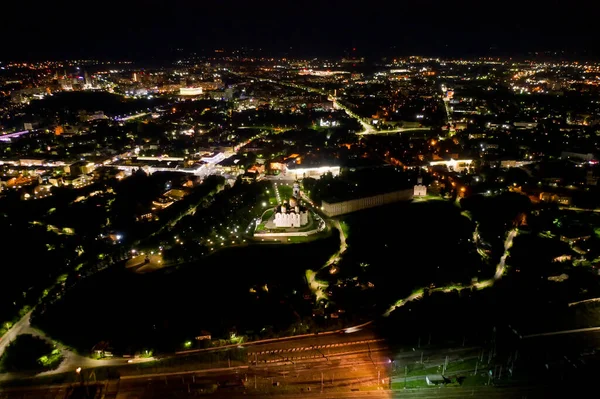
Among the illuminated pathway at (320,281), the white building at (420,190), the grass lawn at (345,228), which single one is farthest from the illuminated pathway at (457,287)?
the white building at (420,190)

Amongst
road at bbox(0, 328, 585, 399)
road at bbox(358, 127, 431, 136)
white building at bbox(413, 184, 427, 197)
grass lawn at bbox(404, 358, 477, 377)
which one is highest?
road at bbox(0, 328, 585, 399)

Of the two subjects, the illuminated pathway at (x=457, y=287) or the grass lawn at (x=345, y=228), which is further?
the grass lawn at (x=345, y=228)

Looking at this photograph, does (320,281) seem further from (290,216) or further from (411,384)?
(411,384)

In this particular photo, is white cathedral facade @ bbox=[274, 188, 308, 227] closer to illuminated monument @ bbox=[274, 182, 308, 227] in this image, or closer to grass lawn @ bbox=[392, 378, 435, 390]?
illuminated monument @ bbox=[274, 182, 308, 227]

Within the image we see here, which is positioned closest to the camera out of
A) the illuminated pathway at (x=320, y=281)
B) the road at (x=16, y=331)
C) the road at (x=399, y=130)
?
the road at (x=16, y=331)

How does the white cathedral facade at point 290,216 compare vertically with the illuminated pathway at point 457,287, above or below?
above

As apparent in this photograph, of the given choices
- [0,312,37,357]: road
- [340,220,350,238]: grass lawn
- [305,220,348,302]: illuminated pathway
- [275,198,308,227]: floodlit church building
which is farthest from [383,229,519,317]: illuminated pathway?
[0,312,37,357]: road

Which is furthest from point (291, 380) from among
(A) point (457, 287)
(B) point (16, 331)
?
(B) point (16, 331)

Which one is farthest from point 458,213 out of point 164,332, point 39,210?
point 39,210

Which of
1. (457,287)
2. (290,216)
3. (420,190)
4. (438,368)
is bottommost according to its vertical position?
(420,190)

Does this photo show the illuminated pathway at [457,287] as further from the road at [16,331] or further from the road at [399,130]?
the road at [399,130]

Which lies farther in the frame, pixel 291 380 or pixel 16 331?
pixel 16 331

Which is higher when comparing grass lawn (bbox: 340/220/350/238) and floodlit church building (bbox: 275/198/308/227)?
floodlit church building (bbox: 275/198/308/227)
